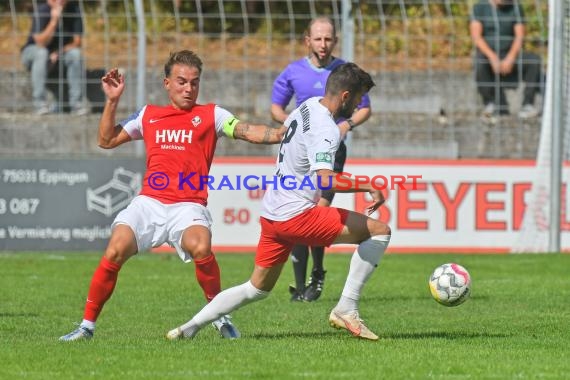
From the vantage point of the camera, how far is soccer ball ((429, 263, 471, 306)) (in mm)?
9102

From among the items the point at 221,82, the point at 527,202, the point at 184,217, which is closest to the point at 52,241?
the point at 221,82

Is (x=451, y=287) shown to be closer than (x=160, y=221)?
No

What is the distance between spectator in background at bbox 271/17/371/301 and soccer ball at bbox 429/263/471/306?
2.39 meters

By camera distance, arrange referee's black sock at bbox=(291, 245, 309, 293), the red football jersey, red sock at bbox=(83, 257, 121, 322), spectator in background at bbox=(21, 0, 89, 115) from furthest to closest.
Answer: spectator in background at bbox=(21, 0, 89, 115) → referee's black sock at bbox=(291, 245, 309, 293) → the red football jersey → red sock at bbox=(83, 257, 121, 322)

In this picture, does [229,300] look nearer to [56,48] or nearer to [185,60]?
[185,60]

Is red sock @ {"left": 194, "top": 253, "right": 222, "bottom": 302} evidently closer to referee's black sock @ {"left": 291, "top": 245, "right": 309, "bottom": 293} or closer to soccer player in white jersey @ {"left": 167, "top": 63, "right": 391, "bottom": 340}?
soccer player in white jersey @ {"left": 167, "top": 63, "right": 391, "bottom": 340}

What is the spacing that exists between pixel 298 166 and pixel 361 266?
0.78 m

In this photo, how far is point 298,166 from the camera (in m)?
8.28

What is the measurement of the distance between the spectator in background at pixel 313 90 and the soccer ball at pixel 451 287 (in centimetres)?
239

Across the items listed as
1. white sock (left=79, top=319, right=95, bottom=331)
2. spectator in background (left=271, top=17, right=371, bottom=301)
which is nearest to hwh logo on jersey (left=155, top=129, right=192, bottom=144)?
white sock (left=79, top=319, right=95, bottom=331)

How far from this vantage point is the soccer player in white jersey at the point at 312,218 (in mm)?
8203

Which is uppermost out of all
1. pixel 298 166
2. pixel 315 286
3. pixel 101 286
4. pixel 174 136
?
pixel 174 136

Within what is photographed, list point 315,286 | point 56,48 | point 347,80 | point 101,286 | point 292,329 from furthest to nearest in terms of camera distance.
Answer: point 56,48
point 315,286
point 292,329
point 101,286
point 347,80

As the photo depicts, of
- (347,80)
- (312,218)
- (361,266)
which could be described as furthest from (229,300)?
(347,80)
